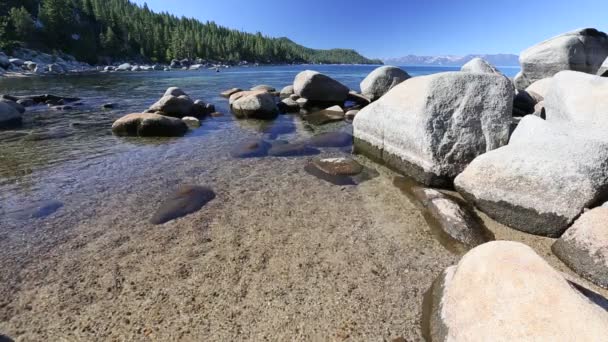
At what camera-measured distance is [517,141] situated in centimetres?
475

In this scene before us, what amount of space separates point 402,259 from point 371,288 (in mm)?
720

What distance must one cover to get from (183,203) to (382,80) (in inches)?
496

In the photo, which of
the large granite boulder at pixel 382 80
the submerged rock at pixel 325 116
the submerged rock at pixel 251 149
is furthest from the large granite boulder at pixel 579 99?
the large granite boulder at pixel 382 80

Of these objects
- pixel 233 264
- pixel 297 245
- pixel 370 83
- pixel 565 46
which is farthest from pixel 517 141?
pixel 565 46

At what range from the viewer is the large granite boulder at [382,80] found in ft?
47.8

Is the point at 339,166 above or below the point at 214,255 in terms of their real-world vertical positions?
above

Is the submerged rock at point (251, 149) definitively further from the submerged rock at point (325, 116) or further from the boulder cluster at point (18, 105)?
the boulder cluster at point (18, 105)

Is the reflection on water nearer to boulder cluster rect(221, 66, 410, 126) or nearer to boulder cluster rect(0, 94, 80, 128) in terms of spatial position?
boulder cluster rect(0, 94, 80, 128)

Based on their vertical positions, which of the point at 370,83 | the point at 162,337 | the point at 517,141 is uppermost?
the point at 370,83

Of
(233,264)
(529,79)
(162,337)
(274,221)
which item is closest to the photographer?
(162,337)

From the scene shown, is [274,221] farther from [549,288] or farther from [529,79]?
[529,79]

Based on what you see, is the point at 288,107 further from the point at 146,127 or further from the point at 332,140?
the point at 146,127

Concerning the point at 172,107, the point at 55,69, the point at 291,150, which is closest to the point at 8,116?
the point at 172,107

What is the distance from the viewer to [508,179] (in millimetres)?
4254
